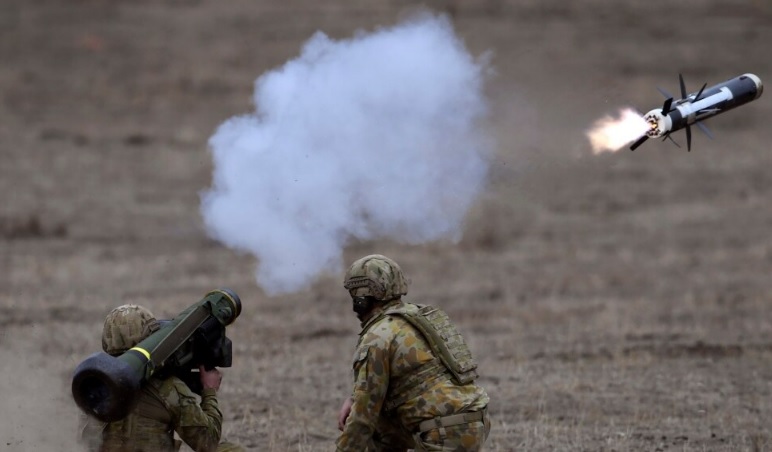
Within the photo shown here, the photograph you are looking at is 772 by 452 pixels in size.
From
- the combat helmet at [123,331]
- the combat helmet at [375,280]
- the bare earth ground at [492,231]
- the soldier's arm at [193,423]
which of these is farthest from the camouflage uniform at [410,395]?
the bare earth ground at [492,231]

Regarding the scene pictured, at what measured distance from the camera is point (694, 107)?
11.4m

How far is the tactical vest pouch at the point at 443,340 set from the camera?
27.8ft

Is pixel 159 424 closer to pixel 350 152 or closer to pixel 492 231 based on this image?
pixel 350 152

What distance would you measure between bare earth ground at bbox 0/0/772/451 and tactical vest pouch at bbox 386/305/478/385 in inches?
111

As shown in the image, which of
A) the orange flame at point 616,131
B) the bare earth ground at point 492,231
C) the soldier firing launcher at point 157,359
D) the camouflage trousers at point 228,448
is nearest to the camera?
the soldier firing launcher at point 157,359

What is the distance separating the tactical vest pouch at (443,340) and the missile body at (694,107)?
3.66 meters

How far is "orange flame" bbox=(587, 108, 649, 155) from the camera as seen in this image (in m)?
12.0

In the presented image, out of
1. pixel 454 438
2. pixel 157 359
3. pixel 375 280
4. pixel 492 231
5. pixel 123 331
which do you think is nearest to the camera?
pixel 157 359

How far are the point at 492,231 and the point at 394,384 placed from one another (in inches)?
620

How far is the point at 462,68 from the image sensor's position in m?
12.7

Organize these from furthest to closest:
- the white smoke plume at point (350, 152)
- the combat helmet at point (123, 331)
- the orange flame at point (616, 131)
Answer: the orange flame at point (616, 131), the white smoke plume at point (350, 152), the combat helmet at point (123, 331)

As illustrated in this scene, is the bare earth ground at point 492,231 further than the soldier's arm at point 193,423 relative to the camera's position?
Yes

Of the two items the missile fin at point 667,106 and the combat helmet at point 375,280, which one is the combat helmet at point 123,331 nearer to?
the combat helmet at point 375,280

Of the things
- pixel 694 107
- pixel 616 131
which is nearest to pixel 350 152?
pixel 616 131
